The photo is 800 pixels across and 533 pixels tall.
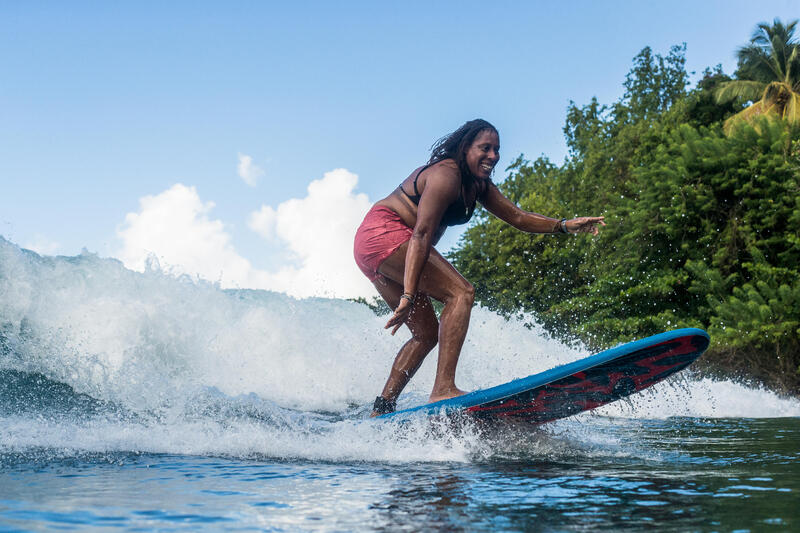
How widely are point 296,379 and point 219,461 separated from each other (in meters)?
5.66

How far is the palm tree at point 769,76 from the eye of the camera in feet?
72.5

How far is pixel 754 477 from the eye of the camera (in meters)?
2.94

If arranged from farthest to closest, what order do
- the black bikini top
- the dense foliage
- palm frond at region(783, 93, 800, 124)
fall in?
palm frond at region(783, 93, 800, 124), the dense foliage, the black bikini top

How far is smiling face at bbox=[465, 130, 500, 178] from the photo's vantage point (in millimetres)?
4129

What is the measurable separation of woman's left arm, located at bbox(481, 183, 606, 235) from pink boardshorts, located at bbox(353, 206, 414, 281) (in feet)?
1.75

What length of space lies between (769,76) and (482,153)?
74.8 ft

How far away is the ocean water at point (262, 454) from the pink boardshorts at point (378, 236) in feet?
2.99

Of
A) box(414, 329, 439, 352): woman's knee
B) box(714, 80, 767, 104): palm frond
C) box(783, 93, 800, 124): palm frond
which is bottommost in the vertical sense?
box(414, 329, 439, 352): woman's knee

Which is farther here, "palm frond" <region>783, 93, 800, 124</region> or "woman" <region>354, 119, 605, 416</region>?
"palm frond" <region>783, 93, 800, 124</region>

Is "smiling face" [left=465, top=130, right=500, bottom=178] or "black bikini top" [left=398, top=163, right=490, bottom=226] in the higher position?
"smiling face" [left=465, top=130, right=500, bottom=178]

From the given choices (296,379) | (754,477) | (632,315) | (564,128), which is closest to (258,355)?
(296,379)

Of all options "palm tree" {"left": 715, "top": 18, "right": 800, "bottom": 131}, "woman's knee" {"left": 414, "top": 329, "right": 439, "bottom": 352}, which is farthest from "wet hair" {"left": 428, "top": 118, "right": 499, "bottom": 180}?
"palm tree" {"left": 715, "top": 18, "right": 800, "bottom": 131}

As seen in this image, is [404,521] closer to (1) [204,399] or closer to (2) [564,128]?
(1) [204,399]

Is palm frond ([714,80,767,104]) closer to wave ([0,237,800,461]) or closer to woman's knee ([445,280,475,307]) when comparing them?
wave ([0,237,800,461])
